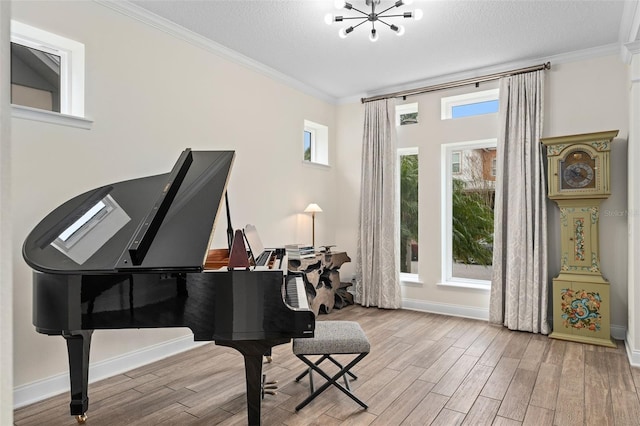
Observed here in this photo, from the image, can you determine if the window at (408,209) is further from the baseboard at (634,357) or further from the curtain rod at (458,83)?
the baseboard at (634,357)

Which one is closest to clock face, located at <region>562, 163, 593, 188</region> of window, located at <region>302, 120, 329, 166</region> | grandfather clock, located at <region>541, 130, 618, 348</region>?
grandfather clock, located at <region>541, 130, 618, 348</region>

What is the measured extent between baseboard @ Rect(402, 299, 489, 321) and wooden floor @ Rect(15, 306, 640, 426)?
0.83 metres

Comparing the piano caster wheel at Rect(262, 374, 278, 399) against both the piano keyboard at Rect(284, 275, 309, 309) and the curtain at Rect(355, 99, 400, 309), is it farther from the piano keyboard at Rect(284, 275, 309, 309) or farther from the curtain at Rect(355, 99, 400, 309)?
the curtain at Rect(355, 99, 400, 309)

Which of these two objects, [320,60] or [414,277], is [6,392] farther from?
[414,277]

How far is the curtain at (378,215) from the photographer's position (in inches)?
199

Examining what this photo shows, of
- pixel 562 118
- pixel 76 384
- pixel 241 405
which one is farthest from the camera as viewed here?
pixel 562 118

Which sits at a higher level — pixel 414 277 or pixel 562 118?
pixel 562 118

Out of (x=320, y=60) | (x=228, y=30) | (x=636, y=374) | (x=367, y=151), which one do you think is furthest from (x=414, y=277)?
(x=228, y=30)

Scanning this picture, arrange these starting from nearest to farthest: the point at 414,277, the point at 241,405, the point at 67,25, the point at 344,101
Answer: the point at 241,405 → the point at 67,25 → the point at 414,277 → the point at 344,101

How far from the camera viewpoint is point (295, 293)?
2336 mm

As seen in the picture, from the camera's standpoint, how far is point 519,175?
13.7ft

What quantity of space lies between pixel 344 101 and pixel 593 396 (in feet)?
14.9

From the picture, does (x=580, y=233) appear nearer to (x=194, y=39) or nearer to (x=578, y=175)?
(x=578, y=175)

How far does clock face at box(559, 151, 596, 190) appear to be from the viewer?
3.73m
